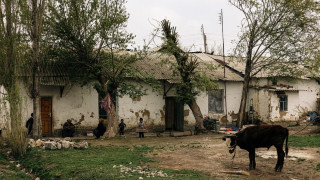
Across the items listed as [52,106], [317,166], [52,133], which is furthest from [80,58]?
[317,166]

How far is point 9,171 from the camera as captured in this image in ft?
35.8

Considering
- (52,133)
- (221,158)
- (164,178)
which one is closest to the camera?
(164,178)

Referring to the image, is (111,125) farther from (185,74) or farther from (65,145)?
(185,74)

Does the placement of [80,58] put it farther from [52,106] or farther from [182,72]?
[182,72]

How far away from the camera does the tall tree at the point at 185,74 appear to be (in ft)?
66.9

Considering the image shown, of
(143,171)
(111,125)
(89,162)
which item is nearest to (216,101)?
(111,125)

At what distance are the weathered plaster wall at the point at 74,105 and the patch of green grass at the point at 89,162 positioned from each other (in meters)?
5.15

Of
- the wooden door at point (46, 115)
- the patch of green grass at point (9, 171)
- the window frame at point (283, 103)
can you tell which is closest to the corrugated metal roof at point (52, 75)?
the wooden door at point (46, 115)

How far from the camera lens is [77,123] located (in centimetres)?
1920

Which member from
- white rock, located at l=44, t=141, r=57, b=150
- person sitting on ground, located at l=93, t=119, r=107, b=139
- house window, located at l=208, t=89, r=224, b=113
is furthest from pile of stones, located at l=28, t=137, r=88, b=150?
house window, located at l=208, t=89, r=224, b=113

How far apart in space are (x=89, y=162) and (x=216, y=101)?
Result: 14743 mm

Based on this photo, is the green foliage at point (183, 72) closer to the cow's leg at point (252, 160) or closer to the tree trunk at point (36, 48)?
→ the tree trunk at point (36, 48)

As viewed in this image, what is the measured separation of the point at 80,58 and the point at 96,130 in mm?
3932

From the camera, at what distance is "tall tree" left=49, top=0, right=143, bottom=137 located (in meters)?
16.9
